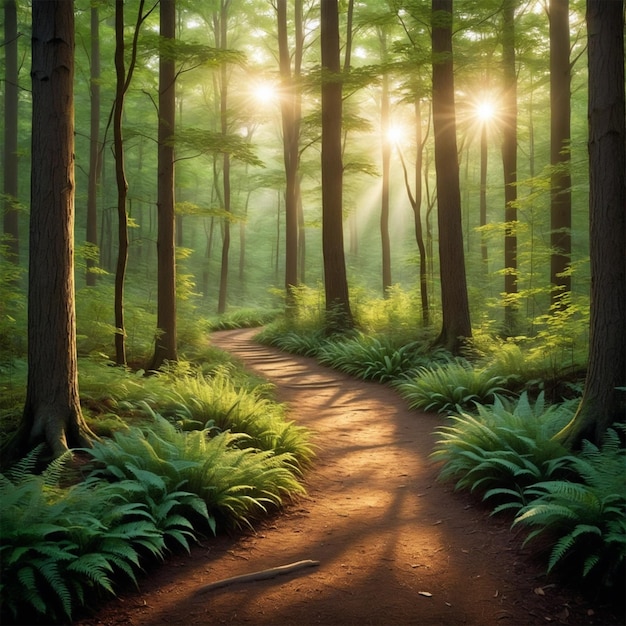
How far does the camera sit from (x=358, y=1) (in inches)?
744

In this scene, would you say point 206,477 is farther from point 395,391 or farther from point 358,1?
point 358,1

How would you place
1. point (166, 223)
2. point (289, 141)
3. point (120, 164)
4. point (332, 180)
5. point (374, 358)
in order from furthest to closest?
1. point (289, 141)
2. point (332, 180)
3. point (374, 358)
4. point (166, 223)
5. point (120, 164)

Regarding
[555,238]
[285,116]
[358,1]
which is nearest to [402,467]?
[555,238]

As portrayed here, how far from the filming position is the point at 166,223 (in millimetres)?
10172

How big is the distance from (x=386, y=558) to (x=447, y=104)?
967cm

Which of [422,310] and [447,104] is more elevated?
[447,104]

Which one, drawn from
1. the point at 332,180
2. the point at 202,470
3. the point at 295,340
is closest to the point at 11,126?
the point at 332,180

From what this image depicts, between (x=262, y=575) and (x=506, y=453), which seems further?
(x=506, y=453)

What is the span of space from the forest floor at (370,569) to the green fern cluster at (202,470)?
226 mm

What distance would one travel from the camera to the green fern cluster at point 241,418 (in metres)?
5.84

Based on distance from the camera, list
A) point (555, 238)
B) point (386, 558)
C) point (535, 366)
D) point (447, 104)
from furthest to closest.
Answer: point (555, 238) < point (447, 104) < point (535, 366) < point (386, 558)

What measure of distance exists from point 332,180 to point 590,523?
467 inches

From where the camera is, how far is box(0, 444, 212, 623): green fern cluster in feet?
9.50

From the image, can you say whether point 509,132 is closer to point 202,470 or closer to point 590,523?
point 590,523
